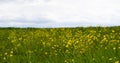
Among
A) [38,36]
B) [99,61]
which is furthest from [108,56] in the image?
→ [38,36]

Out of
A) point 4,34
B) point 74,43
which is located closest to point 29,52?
point 74,43

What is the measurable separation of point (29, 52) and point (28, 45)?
4.89ft

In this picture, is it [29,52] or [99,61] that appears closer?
[99,61]

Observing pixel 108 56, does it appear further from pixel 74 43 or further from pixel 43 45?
pixel 43 45

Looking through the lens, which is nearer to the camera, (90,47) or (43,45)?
(90,47)

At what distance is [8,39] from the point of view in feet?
49.7

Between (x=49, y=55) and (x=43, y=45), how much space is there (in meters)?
1.81

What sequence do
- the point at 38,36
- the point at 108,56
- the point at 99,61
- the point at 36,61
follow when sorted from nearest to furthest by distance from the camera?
the point at 99,61 < the point at 108,56 < the point at 36,61 < the point at 38,36

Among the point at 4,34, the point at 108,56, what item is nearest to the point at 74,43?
the point at 108,56

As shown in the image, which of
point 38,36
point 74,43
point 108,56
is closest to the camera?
point 108,56

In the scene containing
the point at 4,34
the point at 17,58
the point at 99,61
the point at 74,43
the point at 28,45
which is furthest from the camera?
A: the point at 4,34

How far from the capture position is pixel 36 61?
10172 millimetres

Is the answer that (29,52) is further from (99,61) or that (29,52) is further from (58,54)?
(99,61)

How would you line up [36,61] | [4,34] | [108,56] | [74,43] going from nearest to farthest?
[108,56] < [36,61] < [74,43] < [4,34]
